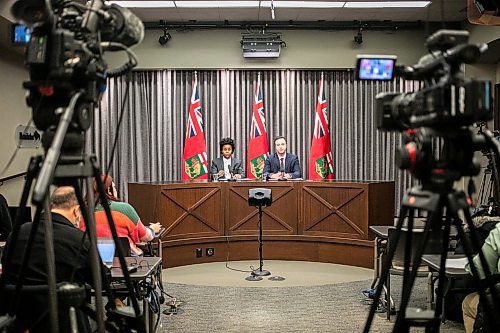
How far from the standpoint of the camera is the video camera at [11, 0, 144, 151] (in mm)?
1895

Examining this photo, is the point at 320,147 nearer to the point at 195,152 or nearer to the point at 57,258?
the point at 195,152

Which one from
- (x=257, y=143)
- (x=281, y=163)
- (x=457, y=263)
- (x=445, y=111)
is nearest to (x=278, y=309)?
(x=457, y=263)

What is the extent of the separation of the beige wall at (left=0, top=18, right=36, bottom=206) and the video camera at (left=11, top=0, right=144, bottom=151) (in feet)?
20.1

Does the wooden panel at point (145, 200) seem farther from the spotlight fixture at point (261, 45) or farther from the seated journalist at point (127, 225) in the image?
the spotlight fixture at point (261, 45)

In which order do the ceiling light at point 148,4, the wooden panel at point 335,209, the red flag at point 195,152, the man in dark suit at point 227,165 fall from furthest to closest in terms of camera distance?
1. the red flag at point 195,152
2. the ceiling light at point 148,4
3. the man in dark suit at point 227,165
4. the wooden panel at point 335,209

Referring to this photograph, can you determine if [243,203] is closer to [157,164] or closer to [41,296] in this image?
[157,164]

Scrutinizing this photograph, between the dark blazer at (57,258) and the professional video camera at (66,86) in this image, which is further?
the dark blazer at (57,258)

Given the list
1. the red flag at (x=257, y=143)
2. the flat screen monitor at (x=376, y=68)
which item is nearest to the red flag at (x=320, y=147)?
the red flag at (x=257, y=143)

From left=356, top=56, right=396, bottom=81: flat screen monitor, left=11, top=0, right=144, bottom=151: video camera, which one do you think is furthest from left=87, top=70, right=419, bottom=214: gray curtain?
left=11, top=0, right=144, bottom=151: video camera

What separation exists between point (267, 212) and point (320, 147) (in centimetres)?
223

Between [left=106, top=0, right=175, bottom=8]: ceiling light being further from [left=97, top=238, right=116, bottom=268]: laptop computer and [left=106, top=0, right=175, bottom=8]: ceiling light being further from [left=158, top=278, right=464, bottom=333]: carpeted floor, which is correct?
[left=97, top=238, right=116, bottom=268]: laptop computer

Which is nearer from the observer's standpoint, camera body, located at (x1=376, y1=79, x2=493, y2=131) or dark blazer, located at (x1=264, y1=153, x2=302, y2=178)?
camera body, located at (x1=376, y1=79, x2=493, y2=131)

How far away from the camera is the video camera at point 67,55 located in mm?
1895

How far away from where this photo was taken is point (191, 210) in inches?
286
